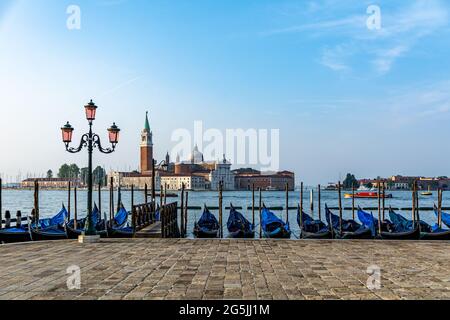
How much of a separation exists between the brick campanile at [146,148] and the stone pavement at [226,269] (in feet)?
304

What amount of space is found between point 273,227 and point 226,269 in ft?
33.8

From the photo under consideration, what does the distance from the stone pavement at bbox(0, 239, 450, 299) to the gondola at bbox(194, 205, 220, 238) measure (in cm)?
684

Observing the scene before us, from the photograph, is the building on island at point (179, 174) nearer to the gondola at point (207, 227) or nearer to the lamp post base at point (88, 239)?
the gondola at point (207, 227)

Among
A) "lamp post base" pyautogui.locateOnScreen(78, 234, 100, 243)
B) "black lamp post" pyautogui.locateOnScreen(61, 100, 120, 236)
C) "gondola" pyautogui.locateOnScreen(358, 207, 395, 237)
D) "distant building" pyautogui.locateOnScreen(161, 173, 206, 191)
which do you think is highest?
"black lamp post" pyautogui.locateOnScreen(61, 100, 120, 236)

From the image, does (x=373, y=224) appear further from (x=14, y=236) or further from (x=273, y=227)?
(x=14, y=236)

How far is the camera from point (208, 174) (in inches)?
4493

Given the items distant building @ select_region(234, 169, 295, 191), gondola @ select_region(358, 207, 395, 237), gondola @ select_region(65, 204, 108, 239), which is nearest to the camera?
gondola @ select_region(65, 204, 108, 239)

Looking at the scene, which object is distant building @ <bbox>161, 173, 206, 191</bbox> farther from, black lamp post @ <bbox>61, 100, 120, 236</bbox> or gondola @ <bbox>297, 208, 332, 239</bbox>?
black lamp post @ <bbox>61, 100, 120, 236</bbox>

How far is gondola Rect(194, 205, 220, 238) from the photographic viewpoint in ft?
52.7

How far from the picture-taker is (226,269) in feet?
20.2

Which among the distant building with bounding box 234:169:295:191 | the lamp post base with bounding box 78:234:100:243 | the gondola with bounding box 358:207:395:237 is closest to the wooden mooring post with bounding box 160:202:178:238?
the lamp post base with bounding box 78:234:100:243

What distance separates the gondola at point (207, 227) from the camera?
1608 cm

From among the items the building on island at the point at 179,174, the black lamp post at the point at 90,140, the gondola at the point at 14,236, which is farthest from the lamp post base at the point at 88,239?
the building on island at the point at 179,174
